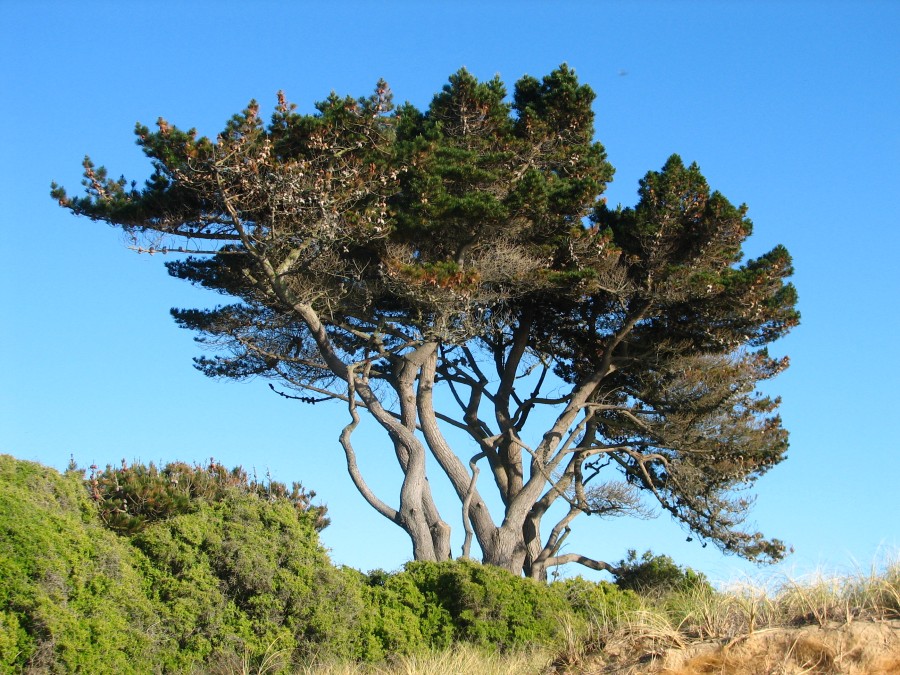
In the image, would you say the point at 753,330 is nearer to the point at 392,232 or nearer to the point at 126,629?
the point at 392,232

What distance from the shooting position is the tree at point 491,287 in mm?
16016

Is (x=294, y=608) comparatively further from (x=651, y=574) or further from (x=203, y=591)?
(x=651, y=574)

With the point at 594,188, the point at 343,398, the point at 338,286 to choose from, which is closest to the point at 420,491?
the point at 343,398

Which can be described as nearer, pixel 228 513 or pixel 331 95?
pixel 228 513

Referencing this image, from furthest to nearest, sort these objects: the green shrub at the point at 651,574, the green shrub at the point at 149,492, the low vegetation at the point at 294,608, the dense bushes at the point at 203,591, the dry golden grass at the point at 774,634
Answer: the green shrub at the point at 651,574, the green shrub at the point at 149,492, the dense bushes at the point at 203,591, the low vegetation at the point at 294,608, the dry golden grass at the point at 774,634

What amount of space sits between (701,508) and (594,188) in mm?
7199

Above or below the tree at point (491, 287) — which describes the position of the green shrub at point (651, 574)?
below

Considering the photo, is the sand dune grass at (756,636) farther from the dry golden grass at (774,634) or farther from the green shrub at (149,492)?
the green shrub at (149,492)

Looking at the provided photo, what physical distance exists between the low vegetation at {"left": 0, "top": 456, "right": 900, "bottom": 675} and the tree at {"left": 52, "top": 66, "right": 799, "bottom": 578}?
3.97m

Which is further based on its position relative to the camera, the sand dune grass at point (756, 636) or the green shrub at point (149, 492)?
the green shrub at point (149, 492)

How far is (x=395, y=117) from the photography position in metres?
16.2

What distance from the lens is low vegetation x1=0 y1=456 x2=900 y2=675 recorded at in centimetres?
824

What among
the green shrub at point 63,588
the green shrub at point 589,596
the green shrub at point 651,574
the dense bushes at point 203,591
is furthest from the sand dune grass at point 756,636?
the green shrub at point 651,574

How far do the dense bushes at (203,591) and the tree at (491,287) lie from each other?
153 inches
